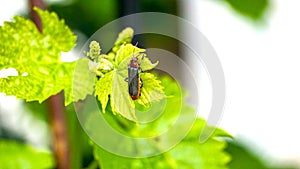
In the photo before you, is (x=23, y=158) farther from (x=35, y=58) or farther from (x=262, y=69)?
(x=262, y=69)

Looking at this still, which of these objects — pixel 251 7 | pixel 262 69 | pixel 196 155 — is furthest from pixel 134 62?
pixel 262 69

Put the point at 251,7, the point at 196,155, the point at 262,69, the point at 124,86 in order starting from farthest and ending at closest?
1. the point at 262,69
2. the point at 251,7
3. the point at 196,155
4. the point at 124,86

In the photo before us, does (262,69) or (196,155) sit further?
(262,69)

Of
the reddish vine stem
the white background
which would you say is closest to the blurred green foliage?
the white background

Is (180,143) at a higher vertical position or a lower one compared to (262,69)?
lower

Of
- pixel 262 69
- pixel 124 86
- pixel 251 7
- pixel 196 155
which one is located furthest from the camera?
pixel 262 69

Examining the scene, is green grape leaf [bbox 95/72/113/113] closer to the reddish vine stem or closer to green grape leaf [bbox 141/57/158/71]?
green grape leaf [bbox 141/57/158/71]

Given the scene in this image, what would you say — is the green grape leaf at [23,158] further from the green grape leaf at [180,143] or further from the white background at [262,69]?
the white background at [262,69]

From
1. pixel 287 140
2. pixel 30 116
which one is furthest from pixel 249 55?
pixel 30 116
